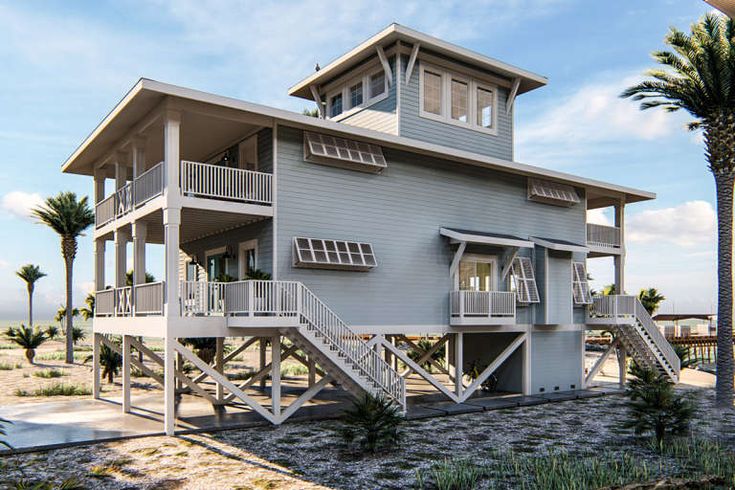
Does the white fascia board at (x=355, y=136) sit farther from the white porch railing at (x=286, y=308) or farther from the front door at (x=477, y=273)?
the white porch railing at (x=286, y=308)

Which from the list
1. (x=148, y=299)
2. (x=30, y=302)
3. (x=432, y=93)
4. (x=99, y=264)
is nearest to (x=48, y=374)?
(x=99, y=264)

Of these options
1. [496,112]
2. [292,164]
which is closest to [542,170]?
[496,112]

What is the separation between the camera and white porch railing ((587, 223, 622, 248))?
26734mm

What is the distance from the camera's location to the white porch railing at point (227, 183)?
1672 centimetres

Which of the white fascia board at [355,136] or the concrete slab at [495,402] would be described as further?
the concrete slab at [495,402]

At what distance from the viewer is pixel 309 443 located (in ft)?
49.4

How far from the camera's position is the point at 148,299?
17500mm

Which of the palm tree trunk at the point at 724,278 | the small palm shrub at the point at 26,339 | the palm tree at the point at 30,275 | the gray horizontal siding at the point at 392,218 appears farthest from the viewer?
the palm tree at the point at 30,275

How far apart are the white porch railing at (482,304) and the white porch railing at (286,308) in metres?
4.30

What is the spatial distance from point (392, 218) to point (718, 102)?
12207 millimetres

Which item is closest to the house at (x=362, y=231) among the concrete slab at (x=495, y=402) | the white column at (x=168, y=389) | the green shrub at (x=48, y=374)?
the white column at (x=168, y=389)

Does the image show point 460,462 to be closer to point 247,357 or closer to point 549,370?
point 549,370

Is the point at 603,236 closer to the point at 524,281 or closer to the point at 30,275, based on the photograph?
the point at 524,281

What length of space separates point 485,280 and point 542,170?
177 inches
